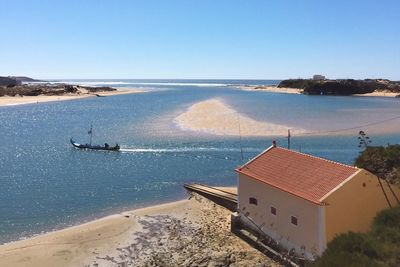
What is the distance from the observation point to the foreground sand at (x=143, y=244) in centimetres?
2317

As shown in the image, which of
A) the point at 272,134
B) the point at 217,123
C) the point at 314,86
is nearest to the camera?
the point at 272,134

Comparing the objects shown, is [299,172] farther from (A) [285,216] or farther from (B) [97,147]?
(B) [97,147]

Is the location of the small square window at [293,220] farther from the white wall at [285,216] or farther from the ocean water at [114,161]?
the ocean water at [114,161]

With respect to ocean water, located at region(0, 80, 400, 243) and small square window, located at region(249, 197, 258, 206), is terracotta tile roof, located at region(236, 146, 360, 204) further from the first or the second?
ocean water, located at region(0, 80, 400, 243)

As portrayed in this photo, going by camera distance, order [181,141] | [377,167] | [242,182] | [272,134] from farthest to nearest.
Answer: [272,134], [181,141], [377,167], [242,182]

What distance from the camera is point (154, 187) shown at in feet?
129

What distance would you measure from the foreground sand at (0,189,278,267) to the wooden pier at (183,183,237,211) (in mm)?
886

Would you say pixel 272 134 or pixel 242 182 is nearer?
pixel 242 182

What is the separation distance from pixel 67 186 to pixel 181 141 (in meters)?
22.7

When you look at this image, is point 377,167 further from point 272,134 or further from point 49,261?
point 272,134

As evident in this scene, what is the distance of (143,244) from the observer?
1013 inches

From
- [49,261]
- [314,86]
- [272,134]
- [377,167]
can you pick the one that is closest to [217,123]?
[272,134]

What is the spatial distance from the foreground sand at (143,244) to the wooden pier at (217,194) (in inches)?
34.9

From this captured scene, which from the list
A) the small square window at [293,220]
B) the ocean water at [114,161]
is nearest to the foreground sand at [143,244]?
the small square window at [293,220]
